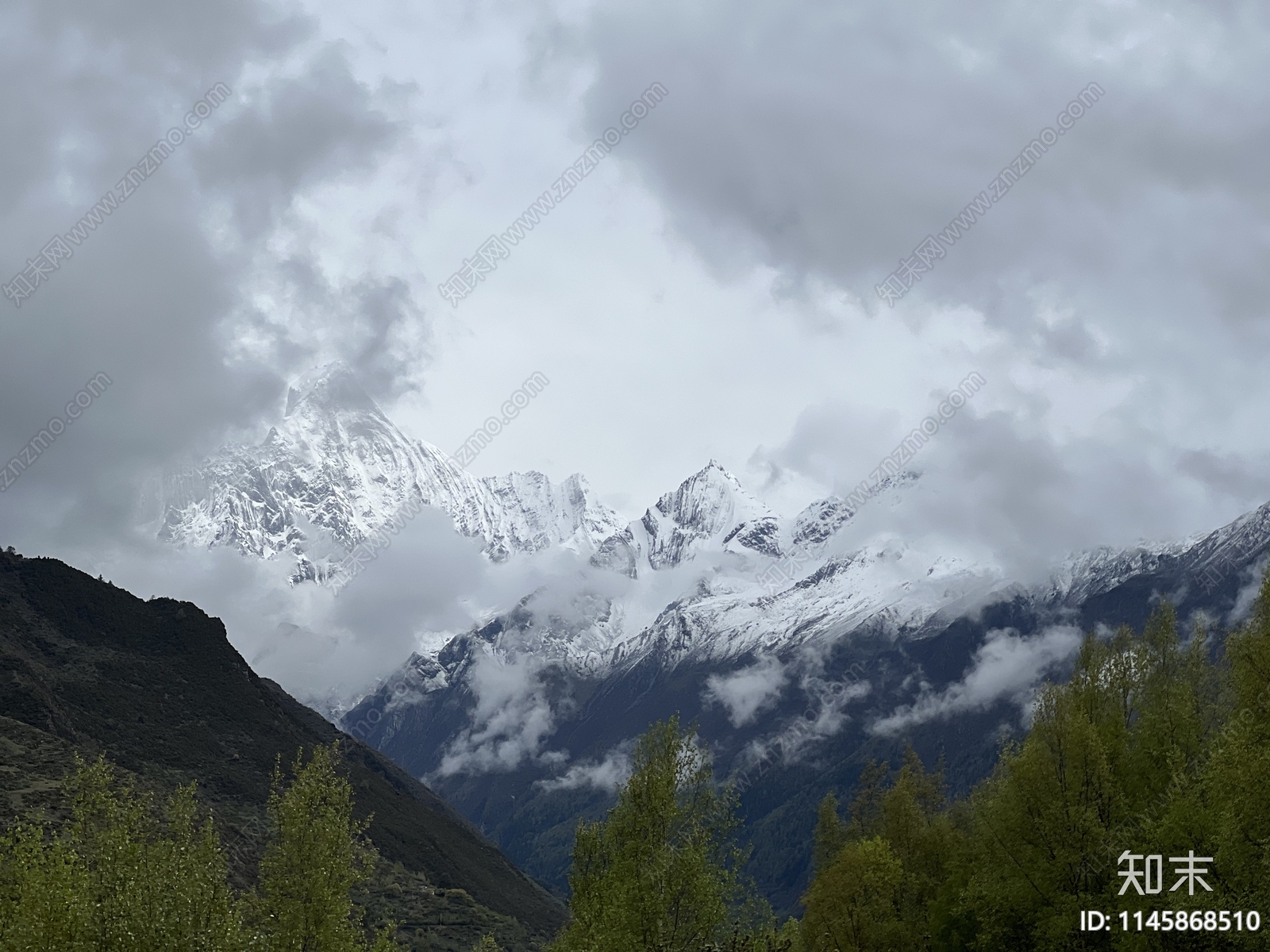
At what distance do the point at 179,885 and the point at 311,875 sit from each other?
14.7m

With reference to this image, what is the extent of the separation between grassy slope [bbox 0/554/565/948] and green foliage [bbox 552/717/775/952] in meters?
67.8

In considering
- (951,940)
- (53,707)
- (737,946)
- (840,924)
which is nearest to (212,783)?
(53,707)

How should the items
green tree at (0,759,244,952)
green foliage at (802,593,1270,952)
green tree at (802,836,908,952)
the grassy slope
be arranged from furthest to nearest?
the grassy slope, green tree at (802,836,908,952), green foliage at (802,593,1270,952), green tree at (0,759,244,952)

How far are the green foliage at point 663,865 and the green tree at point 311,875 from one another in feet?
33.9

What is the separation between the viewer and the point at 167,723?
155 metres

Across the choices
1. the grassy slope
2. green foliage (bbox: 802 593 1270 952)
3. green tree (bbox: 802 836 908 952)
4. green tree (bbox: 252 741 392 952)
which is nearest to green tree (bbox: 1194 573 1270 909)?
green foliage (bbox: 802 593 1270 952)

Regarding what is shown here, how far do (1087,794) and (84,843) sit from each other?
172ft

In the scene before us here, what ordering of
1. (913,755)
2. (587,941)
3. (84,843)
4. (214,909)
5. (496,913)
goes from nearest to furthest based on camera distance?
(214,909) < (587,941) < (84,843) < (913,755) < (496,913)

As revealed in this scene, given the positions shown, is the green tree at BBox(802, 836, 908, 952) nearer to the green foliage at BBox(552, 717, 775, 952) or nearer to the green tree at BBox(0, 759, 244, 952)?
the green foliage at BBox(552, 717, 775, 952)

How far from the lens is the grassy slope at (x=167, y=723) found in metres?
125

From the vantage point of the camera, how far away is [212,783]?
140625 millimetres

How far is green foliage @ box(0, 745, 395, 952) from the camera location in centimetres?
3362

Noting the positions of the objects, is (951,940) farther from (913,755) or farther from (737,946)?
(913,755)

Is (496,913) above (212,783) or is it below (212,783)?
below
